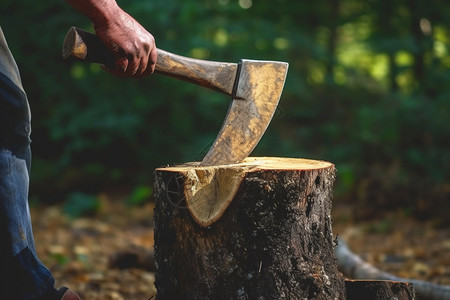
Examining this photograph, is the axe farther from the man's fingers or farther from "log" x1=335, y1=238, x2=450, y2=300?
"log" x1=335, y1=238, x2=450, y2=300

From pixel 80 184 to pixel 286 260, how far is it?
5.13 metres

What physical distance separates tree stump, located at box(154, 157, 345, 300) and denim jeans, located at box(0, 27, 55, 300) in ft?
1.70

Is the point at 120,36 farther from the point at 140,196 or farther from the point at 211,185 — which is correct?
the point at 140,196

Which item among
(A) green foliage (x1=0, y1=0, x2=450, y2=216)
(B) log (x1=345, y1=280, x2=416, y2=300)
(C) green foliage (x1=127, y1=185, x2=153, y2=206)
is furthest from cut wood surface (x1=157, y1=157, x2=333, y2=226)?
(C) green foliage (x1=127, y1=185, x2=153, y2=206)

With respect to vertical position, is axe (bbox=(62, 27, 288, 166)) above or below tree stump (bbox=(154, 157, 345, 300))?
above

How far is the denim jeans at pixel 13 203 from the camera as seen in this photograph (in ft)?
7.16

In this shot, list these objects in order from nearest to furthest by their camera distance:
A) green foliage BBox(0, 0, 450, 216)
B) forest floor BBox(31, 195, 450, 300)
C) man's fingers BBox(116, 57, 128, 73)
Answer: man's fingers BBox(116, 57, 128, 73) < forest floor BBox(31, 195, 450, 300) < green foliage BBox(0, 0, 450, 216)

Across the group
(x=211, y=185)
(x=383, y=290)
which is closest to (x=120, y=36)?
(x=211, y=185)

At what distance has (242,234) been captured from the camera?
212 centimetres

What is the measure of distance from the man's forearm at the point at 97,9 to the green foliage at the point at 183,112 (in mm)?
3722

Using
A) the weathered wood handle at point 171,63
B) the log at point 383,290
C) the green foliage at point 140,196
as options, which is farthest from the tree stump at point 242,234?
the green foliage at point 140,196

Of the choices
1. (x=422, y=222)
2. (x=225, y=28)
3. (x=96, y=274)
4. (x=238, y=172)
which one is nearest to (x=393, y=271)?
(x=422, y=222)

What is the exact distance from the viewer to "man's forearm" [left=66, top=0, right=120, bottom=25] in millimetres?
2137

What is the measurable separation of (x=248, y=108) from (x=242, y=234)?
24.8 inches
